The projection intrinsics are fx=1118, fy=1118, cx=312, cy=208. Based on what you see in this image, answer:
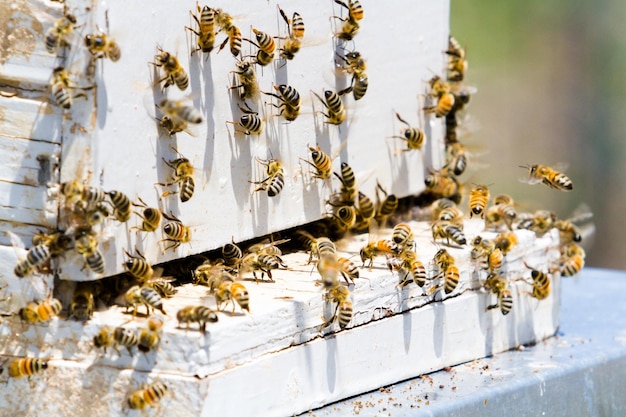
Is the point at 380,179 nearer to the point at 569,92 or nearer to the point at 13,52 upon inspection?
the point at 13,52

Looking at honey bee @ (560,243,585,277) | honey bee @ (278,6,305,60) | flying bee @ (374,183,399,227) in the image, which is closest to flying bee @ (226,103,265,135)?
honey bee @ (278,6,305,60)

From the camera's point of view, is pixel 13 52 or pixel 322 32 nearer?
pixel 13 52

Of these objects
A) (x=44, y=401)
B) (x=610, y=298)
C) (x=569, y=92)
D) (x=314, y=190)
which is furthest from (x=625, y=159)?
(x=44, y=401)

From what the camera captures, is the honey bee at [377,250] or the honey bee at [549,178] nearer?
the honey bee at [377,250]

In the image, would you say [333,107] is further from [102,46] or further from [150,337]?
[150,337]

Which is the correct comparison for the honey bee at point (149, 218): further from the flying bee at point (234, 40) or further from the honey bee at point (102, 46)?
the flying bee at point (234, 40)

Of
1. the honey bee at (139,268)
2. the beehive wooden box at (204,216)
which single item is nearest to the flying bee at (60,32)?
the beehive wooden box at (204,216)
